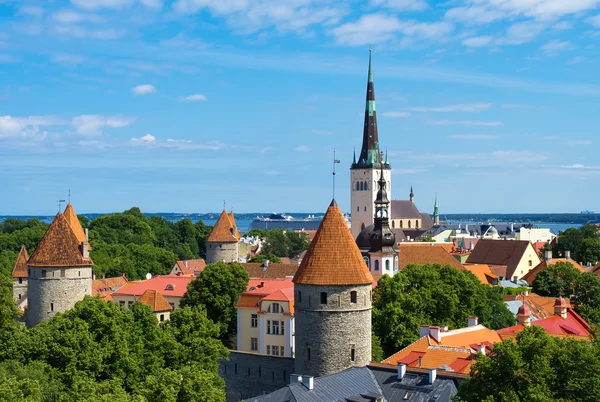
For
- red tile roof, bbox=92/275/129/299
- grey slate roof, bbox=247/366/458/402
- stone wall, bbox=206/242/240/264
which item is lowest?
grey slate roof, bbox=247/366/458/402

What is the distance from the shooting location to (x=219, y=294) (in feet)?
165

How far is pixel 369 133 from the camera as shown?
341ft

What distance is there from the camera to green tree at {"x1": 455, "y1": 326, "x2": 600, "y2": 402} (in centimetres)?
2230

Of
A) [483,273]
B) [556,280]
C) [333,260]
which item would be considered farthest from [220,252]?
[333,260]

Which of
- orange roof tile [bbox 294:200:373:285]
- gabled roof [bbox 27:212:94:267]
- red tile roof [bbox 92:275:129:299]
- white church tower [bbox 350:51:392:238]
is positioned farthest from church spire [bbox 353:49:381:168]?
orange roof tile [bbox 294:200:373:285]

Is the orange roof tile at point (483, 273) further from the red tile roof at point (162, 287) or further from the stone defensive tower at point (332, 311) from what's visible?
the stone defensive tower at point (332, 311)

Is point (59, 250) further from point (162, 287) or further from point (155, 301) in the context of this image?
point (162, 287)

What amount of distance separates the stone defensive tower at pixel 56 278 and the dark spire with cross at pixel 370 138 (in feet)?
196

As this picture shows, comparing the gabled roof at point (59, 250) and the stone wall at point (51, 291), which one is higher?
the gabled roof at point (59, 250)

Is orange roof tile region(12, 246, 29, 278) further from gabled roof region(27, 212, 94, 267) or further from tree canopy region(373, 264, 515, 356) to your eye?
tree canopy region(373, 264, 515, 356)

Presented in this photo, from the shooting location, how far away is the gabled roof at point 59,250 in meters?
46.0

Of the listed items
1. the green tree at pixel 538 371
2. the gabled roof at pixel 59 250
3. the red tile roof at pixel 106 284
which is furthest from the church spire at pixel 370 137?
the green tree at pixel 538 371

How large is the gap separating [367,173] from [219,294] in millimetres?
60007

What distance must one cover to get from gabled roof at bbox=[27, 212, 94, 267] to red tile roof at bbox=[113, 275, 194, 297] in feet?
33.7
